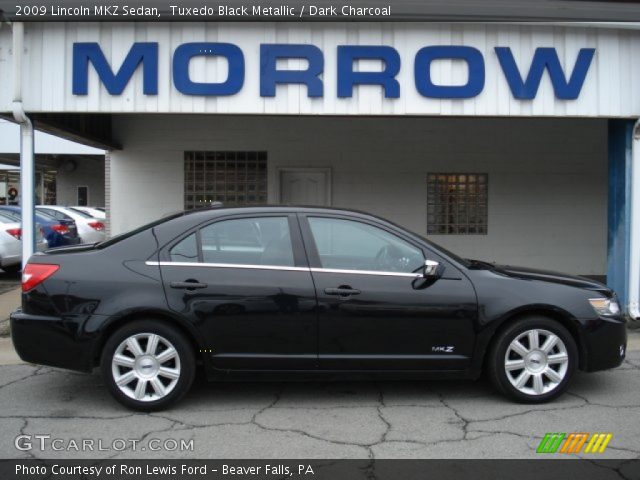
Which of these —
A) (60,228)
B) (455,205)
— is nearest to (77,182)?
(60,228)

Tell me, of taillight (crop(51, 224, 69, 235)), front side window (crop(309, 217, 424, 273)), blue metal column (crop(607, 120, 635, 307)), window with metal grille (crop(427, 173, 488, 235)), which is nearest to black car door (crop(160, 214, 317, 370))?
front side window (crop(309, 217, 424, 273))

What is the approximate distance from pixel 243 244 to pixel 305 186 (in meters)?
6.65

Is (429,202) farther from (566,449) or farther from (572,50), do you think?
(566,449)

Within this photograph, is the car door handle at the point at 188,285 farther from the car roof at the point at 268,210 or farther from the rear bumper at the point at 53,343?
the rear bumper at the point at 53,343

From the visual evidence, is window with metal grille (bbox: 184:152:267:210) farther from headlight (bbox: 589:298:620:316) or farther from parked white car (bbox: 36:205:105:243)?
headlight (bbox: 589:298:620:316)

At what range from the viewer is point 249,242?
4.73 metres

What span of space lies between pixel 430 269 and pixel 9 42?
18.4 ft

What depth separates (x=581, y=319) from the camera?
15.7 feet

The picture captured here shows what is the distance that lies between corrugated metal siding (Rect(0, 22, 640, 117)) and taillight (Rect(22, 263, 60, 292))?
307cm

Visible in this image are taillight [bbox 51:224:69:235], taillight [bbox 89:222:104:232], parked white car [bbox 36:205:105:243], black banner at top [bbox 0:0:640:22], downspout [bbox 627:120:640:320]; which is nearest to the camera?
black banner at top [bbox 0:0:640:22]

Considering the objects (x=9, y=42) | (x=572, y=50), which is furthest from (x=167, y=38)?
(x=572, y=50)

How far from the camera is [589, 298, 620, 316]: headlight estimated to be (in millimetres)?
4848

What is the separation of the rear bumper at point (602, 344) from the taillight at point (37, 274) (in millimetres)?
4092
